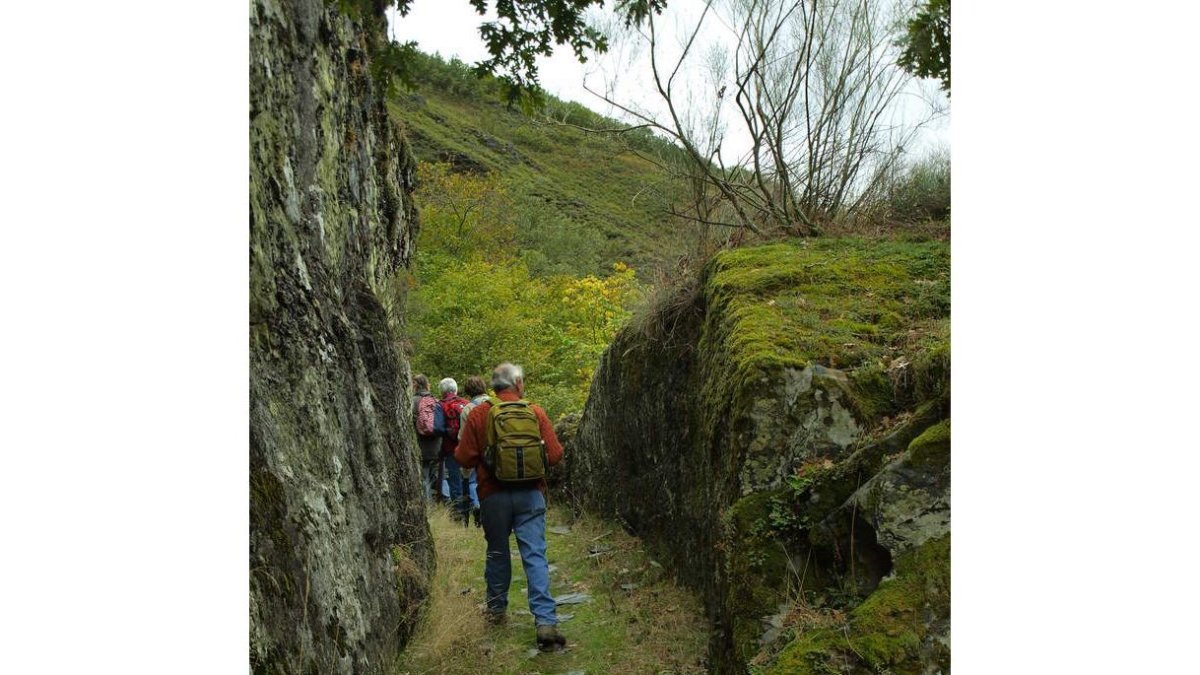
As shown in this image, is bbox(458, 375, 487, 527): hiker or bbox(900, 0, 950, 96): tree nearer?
bbox(900, 0, 950, 96): tree

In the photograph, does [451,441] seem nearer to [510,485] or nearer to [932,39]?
[510,485]

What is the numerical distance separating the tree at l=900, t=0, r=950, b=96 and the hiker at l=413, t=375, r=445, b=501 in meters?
7.36

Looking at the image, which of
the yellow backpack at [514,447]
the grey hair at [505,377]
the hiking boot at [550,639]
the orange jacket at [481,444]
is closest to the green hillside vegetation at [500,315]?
the grey hair at [505,377]

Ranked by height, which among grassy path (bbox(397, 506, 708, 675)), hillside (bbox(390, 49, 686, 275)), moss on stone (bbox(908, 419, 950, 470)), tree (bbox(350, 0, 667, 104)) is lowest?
grassy path (bbox(397, 506, 708, 675))

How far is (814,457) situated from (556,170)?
2414 inches

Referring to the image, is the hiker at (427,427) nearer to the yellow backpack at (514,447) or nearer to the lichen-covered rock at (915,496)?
the yellow backpack at (514,447)

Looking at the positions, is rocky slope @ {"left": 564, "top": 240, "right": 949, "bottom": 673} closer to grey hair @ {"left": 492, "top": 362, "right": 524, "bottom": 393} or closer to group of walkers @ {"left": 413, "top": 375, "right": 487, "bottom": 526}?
grey hair @ {"left": 492, "top": 362, "right": 524, "bottom": 393}

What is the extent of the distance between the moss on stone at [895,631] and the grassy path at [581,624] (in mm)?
1516

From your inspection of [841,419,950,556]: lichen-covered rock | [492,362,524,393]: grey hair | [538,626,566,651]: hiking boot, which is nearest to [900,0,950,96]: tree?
[841,419,950,556]: lichen-covered rock

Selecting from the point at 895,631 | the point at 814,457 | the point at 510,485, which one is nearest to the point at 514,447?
the point at 510,485

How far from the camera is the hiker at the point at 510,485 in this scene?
22.1 feet

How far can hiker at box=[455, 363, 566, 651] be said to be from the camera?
6727mm

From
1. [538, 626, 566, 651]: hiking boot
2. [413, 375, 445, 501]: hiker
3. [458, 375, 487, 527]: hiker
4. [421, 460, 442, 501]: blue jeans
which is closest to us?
[538, 626, 566, 651]: hiking boot

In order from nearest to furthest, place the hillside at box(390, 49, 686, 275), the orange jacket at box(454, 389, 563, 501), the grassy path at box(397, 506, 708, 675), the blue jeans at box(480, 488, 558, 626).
Answer: the grassy path at box(397, 506, 708, 675) < the blue jeans at box(480, 488, 558, 626) < the orange jacket at box(454, 389, 563, 501) < the hillside at box(390, 49, 686, 275)
